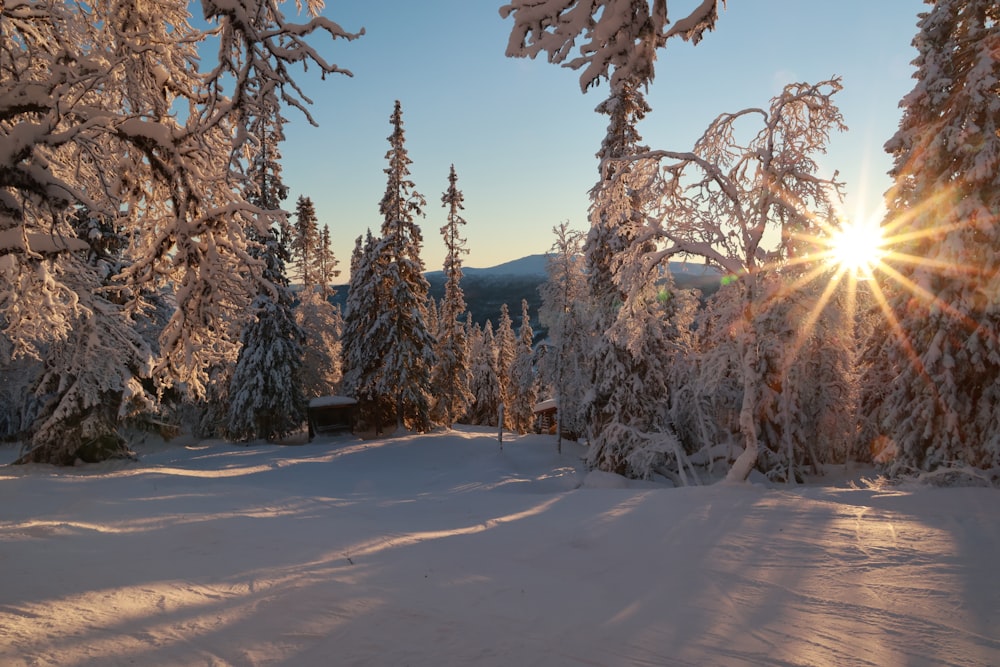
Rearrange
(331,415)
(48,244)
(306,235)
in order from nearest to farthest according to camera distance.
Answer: (48,244), (331,415), (306,235)

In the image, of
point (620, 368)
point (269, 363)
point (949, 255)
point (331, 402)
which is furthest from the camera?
point (331, 402)

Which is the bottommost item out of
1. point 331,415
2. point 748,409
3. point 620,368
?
point 331,415

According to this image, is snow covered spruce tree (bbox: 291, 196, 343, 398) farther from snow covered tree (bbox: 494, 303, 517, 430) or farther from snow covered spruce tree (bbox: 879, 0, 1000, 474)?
snow covered spruce tree (bbox: 879, 0, 1000, 474)

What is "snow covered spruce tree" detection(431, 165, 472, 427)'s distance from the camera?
38188 mm

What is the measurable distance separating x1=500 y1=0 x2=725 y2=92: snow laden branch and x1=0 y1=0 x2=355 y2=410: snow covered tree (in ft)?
8.12

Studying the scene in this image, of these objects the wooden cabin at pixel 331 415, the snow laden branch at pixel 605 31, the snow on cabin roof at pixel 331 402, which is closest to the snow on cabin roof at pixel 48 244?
the snow laden branch at pixel 605 31

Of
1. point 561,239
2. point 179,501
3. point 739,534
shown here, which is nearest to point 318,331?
point 561,239

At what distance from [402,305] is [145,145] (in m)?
24.6

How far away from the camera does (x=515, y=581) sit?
6746mm

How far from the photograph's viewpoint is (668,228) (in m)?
13.2

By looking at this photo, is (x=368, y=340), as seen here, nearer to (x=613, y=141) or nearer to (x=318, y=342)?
(x=318, y=342)

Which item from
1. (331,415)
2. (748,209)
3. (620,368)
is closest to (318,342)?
(331,415)

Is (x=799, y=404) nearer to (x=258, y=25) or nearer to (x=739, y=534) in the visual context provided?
(x=739, y=534)

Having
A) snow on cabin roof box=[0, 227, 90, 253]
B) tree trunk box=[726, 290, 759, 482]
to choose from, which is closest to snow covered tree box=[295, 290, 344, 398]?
tree trunk box=[726, 290, 759, 482]
